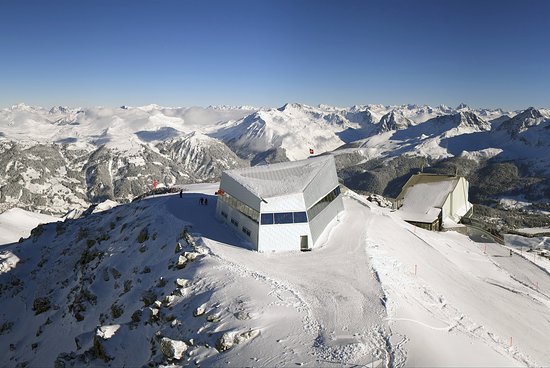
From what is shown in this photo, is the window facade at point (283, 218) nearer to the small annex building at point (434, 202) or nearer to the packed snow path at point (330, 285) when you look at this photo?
the packed snow path at point (330, 285)

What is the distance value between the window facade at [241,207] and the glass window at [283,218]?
92.1 inches

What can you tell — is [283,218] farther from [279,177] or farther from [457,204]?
[457,204]

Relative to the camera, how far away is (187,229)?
48000mm

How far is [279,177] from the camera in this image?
2087 inches

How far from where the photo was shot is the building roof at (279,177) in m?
48.2

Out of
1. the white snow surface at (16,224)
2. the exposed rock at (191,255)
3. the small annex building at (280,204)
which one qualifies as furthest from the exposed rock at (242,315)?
the white snow surface at (16,224)

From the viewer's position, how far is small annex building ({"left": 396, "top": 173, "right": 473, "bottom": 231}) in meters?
76.1

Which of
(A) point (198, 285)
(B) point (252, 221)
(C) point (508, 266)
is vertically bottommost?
(C) point (508, 266)

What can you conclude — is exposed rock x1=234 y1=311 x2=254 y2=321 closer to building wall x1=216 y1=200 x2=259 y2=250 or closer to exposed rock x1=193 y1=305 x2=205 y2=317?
exposed rock x1=193 y1=305 x2=205 y2=317

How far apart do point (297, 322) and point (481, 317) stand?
19931 mm

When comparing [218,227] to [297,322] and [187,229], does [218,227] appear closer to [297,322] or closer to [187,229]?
[187,229]

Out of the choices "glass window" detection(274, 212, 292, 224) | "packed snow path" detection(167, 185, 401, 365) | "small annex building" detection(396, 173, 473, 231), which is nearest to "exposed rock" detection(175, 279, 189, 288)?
"packed snow path" detection(167, 185, 401, 365)

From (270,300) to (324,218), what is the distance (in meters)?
23.6

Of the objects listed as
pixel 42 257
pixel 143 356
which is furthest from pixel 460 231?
pixel 42 257
